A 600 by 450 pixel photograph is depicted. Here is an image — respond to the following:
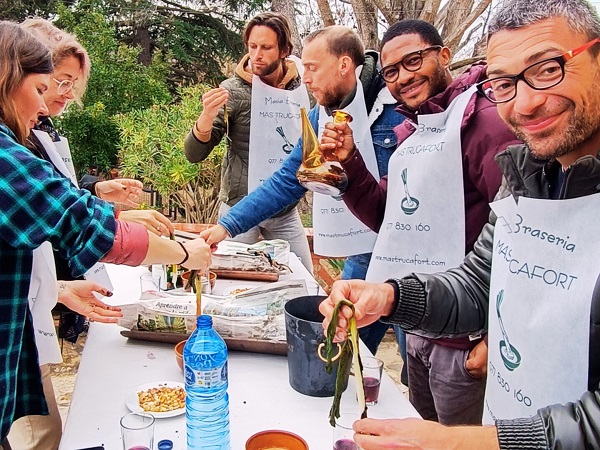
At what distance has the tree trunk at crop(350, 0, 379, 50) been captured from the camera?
553 centimetres

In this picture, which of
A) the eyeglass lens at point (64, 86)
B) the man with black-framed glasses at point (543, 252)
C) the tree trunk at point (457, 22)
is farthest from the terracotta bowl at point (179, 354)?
the tree trunk at point (457, 22)

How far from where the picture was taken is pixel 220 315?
1764mm

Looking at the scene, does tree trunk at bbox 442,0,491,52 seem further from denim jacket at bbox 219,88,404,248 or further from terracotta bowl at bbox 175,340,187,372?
terracotta bowl at bbox 175,340,187,372

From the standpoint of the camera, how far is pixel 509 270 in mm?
1273

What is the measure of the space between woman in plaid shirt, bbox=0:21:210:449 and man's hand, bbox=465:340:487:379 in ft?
3.31

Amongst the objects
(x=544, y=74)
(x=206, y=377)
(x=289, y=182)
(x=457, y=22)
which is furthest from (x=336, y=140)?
(x=457, y=22)

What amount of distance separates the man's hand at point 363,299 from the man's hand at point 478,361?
50 cm

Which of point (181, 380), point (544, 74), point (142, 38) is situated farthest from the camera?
point (142, 38)

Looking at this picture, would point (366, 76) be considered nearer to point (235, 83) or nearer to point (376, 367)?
point (235, 83)

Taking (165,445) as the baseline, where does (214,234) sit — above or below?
above

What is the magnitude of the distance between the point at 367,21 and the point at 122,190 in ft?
12.8

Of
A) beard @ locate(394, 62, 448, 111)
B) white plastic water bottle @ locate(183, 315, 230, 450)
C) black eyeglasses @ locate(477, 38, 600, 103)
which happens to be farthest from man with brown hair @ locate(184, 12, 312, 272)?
black eyeglasses @ locate(477, 38, 600, 103)

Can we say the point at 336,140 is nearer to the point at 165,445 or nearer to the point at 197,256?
the point at 197,256

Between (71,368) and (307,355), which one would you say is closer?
(307,355)
